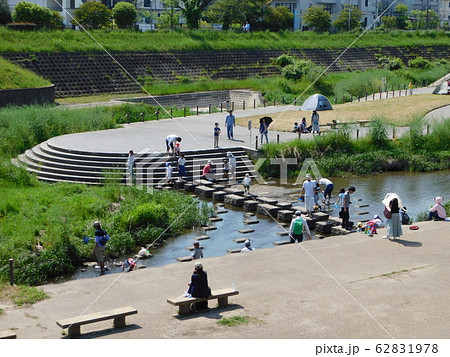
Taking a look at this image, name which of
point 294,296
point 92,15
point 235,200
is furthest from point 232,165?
point 92,15

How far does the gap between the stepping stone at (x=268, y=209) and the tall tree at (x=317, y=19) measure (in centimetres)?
5975

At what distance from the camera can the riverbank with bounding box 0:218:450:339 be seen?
36.8ft

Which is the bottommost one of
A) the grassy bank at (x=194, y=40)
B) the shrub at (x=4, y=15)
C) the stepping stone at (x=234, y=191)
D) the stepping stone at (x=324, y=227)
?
the stepping stone at (x=324, y=227)

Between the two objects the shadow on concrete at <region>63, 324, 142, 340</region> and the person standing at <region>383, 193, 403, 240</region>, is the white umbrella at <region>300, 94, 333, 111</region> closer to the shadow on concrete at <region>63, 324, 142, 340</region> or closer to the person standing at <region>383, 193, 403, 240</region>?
the person standing at <region>383, 193, 403, 240</region>

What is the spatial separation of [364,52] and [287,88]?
2162 centimetres

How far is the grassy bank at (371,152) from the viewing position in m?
28.0

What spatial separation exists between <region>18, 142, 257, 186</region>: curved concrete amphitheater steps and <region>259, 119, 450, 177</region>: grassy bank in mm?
1872

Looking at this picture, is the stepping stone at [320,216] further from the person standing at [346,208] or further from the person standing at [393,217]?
the person standing at [393,217]

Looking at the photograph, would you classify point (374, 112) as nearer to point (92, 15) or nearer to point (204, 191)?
point (204, 191)

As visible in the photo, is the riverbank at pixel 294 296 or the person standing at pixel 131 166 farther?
the person standing at pixel 131 166

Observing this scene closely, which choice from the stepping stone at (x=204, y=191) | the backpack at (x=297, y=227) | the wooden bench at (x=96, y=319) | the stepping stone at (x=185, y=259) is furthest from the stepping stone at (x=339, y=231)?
the wooden bench at (x=96, y=319)

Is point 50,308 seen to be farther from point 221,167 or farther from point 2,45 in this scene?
point 2,45

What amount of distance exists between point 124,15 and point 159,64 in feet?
38.6

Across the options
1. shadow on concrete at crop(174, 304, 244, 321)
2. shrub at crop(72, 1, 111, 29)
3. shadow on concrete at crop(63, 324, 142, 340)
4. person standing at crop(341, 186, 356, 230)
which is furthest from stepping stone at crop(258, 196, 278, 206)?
shrub at crop(72, 1, 111, 29)
